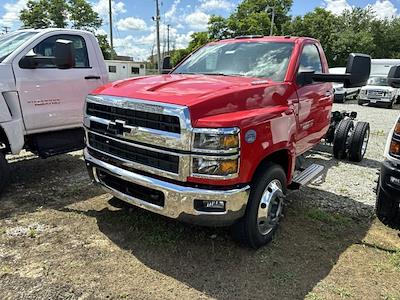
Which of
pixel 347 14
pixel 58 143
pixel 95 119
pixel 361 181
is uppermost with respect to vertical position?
pixel 347 14

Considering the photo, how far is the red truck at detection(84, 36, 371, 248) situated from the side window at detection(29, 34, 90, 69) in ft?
6.70

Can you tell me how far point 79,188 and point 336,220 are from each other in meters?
3.40

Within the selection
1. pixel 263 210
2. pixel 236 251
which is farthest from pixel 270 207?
pixel 236 251

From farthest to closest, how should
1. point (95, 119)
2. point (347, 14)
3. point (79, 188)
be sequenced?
point (347, 14)
point (79, 188)
point (95, 119)

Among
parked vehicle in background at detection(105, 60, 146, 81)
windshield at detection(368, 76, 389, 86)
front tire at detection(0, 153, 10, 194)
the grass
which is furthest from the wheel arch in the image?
parked vehicle in background at detection(105, 60, 146, 81)

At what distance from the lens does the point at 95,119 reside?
377 centimetres

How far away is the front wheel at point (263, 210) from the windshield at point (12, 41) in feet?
12.4

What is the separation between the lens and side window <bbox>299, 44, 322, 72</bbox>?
15.1 feet

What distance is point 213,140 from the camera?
119 inches

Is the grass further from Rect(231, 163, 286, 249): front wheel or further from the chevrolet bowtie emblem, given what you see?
the chevrolet bowtie emblem

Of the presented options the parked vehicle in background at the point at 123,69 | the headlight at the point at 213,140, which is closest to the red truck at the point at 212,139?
the headlight at the point at 213,140

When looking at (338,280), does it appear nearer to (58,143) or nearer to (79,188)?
(79,188)

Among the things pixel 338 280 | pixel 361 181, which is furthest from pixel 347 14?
pixel 338 280

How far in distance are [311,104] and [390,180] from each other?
1438 mm
